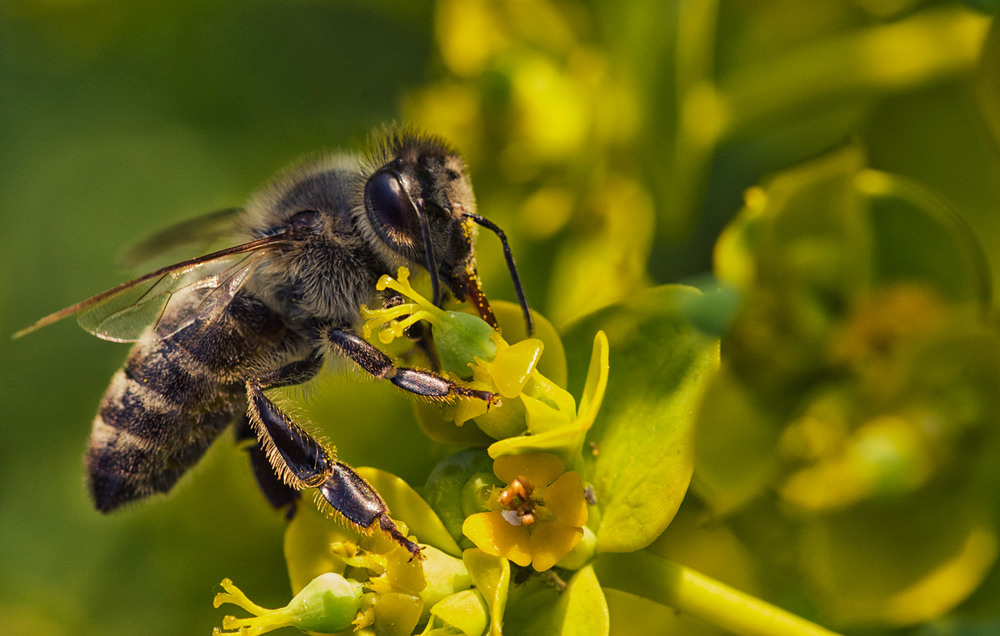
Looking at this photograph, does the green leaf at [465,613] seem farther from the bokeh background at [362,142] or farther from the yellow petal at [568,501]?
the bokeh background at [362,142]

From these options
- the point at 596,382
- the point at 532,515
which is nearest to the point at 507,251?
the point at 596,382

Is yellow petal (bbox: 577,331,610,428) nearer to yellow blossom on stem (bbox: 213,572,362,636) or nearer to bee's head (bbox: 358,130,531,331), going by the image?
bee's head (bbox: 358,130,531,331)

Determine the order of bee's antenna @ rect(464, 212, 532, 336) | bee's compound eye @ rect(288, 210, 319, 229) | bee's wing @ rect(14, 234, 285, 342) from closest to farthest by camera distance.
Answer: bee's antenna @ rect(464, 212, 532, 336)
bee's wing @ rect(14, 234, 285, 342)
bee's compound eye @ rect(288, 210, 319, 229)

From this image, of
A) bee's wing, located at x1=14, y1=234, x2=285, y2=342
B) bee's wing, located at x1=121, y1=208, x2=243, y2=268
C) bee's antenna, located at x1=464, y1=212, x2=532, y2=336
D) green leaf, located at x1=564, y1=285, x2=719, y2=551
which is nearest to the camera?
green leaf, located at x1=564, y1=285, x2=719, y2=551

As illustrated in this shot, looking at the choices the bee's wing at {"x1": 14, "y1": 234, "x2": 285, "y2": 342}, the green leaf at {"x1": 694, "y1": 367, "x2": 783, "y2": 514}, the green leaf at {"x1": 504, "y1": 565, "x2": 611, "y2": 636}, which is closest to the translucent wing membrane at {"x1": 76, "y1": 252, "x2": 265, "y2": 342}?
the bee's wing at {"x1": 14, "y1": 234, "x2": 285, "y2": 342}

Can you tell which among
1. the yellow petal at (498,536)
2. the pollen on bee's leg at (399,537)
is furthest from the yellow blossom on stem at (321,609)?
the yellow petal at (498,536)

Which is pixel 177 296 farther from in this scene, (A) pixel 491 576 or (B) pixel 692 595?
(B) pixel 692 595

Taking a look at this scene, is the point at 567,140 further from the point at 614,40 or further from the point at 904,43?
the point at 904,43

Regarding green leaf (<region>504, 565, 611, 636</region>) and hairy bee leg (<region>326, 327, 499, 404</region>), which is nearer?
green leaf (<region>504, 565, 611, 636</region>)
